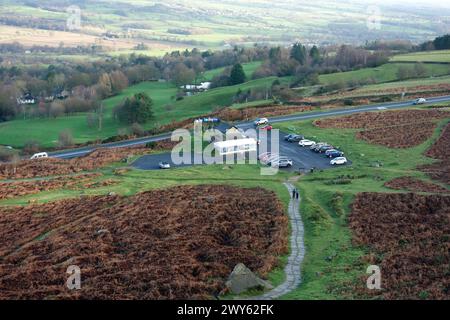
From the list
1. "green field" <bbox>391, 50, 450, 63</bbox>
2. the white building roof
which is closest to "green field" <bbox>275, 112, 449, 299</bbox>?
the white building roof

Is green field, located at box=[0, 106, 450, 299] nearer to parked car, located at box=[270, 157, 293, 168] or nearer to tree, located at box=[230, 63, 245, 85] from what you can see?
parked car, located at box=[270, 157, 293, 168]

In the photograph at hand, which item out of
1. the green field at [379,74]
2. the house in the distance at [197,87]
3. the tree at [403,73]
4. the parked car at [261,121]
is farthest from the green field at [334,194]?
the house in the distance at [197,87]

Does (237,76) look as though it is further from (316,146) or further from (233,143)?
(316,146)

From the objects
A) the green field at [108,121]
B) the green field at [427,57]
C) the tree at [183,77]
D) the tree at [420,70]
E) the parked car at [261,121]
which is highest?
the green field at [427,57]

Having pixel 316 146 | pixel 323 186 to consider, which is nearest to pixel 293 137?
pixel 316 146

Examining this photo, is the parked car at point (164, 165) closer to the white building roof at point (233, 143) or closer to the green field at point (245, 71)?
the white building roof at point (233, 143)

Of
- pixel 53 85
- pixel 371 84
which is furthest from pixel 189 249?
pixel 53 85

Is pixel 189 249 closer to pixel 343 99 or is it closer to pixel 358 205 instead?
pixel 358 205
